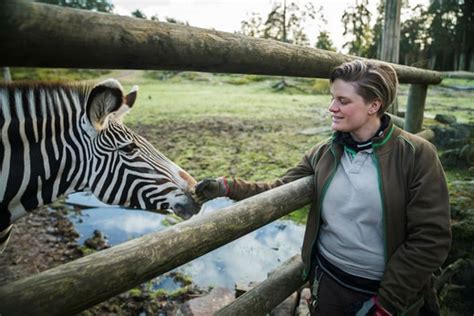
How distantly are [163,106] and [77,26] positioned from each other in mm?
13188

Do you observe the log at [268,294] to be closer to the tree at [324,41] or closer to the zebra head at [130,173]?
the zebra head at [130,173]

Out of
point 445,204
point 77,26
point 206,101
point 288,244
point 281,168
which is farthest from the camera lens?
point 206,101

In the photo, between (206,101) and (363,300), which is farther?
(206,101)

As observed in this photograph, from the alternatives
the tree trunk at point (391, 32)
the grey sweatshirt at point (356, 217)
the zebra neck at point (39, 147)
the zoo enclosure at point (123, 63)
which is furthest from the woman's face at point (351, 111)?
the tree trunk at point (391, 32)

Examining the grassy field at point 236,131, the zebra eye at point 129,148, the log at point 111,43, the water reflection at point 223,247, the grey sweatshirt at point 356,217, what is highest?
the log at point 111,43

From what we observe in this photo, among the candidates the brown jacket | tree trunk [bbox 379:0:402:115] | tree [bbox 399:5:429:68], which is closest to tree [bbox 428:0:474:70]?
tree [bbox 399:5:429:68]

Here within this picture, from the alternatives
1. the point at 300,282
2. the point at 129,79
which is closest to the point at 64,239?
the point at 300,282

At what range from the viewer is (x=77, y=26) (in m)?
0.76

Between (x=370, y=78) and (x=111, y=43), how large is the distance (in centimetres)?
122

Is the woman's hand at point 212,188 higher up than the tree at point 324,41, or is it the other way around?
the tree at point 324,41

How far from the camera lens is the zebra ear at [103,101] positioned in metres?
1.83

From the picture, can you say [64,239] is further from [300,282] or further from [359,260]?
[359,260]

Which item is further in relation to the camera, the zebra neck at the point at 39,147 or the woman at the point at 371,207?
the zebra neck at the point at 39,147

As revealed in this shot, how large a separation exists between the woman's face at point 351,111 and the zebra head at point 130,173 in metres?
0.97
